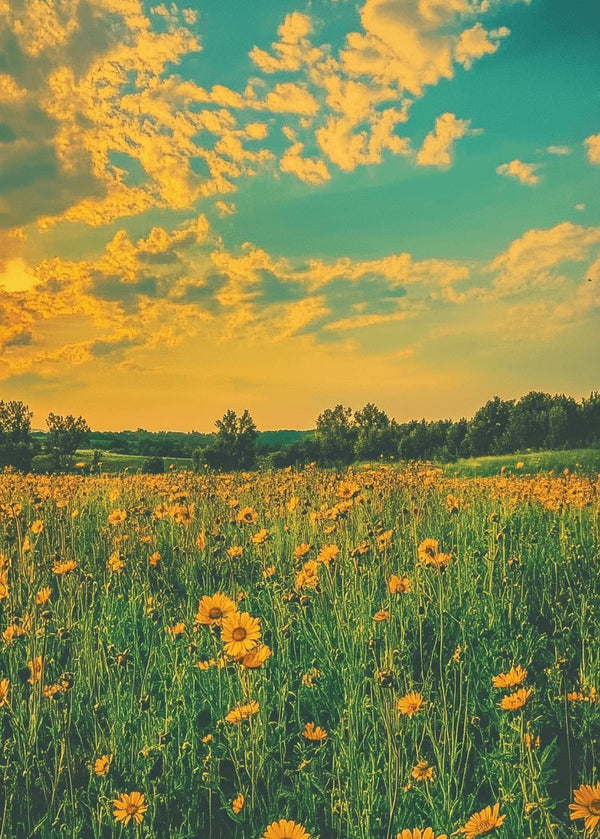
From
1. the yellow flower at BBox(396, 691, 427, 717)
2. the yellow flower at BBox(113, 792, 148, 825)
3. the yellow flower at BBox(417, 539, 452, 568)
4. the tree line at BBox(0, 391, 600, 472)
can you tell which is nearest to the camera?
the yellow flower at BBox(113, 792, 148, 825)

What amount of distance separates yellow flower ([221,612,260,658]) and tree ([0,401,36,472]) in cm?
2904

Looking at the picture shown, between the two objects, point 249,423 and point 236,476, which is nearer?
point 236,476

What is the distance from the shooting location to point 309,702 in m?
2.98

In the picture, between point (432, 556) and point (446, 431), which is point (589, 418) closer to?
point (446, 431)

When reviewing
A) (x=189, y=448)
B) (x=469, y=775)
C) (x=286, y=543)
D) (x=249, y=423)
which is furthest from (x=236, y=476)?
(x=189, y=448)

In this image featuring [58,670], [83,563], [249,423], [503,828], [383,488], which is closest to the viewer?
[503,828]

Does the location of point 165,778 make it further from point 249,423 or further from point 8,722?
point 249,423

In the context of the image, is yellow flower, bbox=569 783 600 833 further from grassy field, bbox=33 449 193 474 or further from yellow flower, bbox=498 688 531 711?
grassy field, bbox=33 449 193 474

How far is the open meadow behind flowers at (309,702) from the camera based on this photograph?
2.19 meters

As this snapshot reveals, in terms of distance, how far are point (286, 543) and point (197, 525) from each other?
1149 mm

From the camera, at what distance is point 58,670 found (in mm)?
3332

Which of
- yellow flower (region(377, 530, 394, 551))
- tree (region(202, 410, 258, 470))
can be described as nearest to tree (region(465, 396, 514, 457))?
tree (region(202, 410, 258, 470))

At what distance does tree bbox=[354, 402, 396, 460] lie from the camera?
61.8 meters

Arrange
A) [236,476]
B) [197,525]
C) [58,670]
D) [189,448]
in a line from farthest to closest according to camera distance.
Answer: [189,448], [236,476], [197,525], [58,670]
